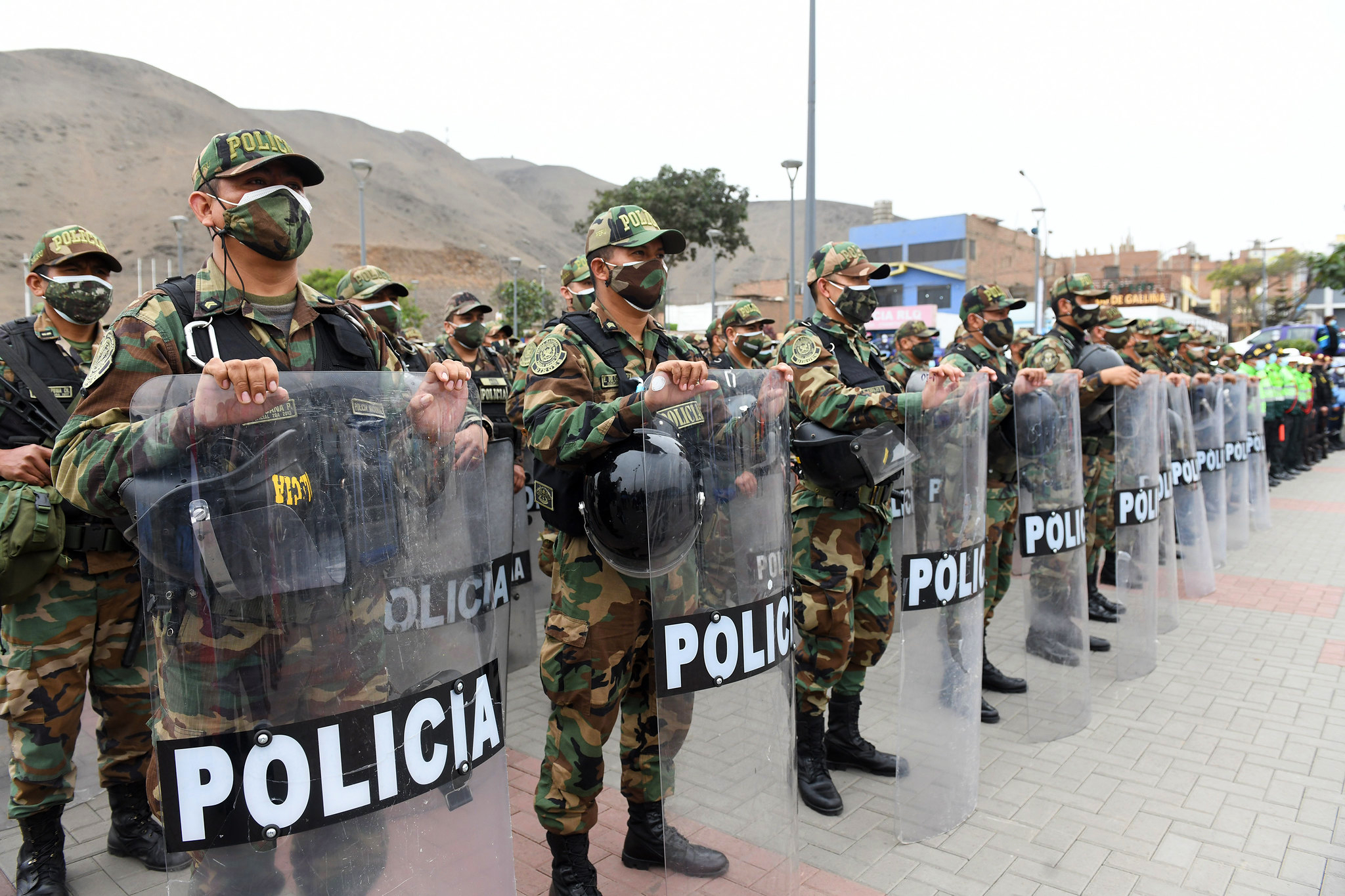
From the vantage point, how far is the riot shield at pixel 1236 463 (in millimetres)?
8672

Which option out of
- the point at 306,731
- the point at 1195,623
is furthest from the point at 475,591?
the point at 1195,623

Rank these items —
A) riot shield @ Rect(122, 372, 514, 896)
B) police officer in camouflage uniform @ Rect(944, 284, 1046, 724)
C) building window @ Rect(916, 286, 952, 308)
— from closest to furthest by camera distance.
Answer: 1. riot shield @ Rect(122, 372, 514, 896)
2. police officer in camouflage uniform @ Rect(944, 284, 1046, 724)
3. building window @ Rect(916, 286, 952, 308)

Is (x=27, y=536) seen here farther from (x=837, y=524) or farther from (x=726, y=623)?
(x=837, y=524)

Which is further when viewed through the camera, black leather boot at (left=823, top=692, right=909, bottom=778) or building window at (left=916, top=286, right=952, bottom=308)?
building window at (left=916, top=286, right=952, bottom=308)

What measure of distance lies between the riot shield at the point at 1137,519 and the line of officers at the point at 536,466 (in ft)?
3.43

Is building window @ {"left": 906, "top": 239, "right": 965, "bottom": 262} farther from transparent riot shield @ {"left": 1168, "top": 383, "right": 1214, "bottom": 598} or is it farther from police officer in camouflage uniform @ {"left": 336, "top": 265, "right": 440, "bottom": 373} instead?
police officer in camouflage uniform @ {"left": 336, "top": 265, "right": 440, "bottom": 373}

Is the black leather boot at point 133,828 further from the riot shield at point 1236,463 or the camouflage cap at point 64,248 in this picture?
the riot shield at point 1236,463

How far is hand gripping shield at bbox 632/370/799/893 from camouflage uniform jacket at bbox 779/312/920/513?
2.97ft

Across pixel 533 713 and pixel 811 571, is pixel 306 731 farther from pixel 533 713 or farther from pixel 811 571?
pixel 533 713

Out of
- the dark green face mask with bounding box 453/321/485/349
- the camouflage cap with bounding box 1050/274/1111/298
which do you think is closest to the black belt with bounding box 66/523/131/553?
the dark green face mask with bounding box 453/321/485/349

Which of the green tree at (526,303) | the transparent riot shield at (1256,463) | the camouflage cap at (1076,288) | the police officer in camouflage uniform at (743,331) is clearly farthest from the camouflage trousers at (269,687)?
the green tree at (526,303)

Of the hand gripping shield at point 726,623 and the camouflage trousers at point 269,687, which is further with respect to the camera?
the hand gripping shield at point 726,623

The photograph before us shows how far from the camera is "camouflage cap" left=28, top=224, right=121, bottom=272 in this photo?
11.0 ft

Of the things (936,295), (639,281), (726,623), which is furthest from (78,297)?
(936,295)
